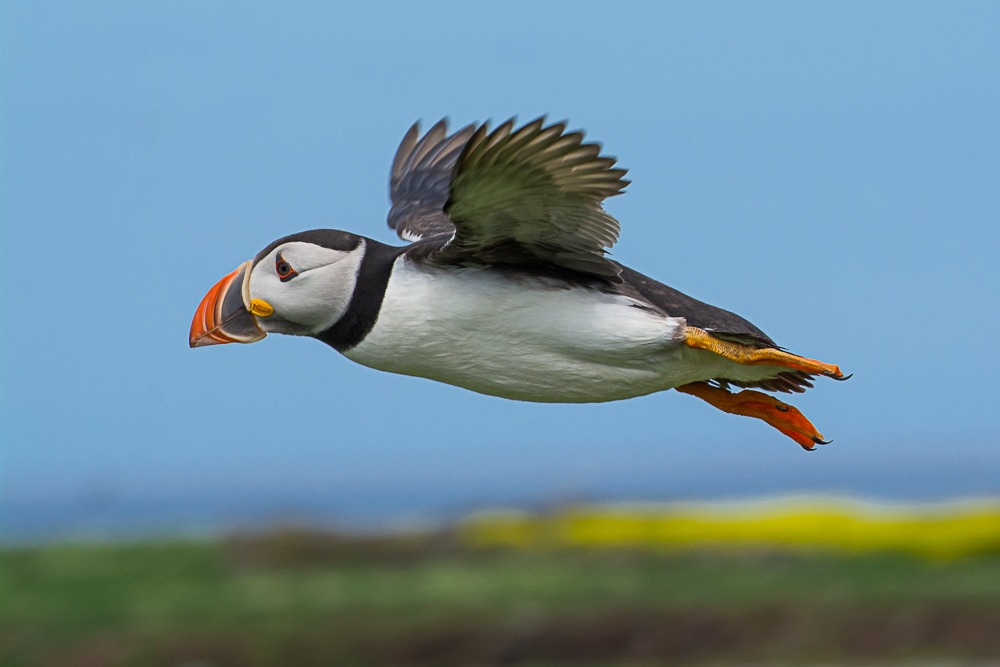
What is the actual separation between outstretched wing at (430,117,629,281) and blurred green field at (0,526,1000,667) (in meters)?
14.4

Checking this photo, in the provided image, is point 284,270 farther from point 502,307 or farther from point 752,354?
point 752,354

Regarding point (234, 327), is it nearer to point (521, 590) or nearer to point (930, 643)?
point (521, 590)

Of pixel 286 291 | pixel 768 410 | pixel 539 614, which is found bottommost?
pixel 539 614

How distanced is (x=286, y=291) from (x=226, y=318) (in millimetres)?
229

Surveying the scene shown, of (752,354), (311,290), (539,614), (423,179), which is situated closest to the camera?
(311,290)

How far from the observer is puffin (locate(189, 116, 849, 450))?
3.46 m

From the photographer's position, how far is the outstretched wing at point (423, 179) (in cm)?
484

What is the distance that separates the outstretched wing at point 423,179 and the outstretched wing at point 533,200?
1228mm

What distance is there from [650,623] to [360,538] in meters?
6.31

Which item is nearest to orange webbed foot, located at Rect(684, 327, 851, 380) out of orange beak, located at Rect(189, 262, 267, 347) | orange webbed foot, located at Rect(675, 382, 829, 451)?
orange webbed foot, located at Rect(675, 382, 829, 451)

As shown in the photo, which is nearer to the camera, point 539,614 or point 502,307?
point 502,307

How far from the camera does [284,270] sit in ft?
11.5

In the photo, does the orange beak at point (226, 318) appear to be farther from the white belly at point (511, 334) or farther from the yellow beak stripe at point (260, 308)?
the white belly at point (511, 334)

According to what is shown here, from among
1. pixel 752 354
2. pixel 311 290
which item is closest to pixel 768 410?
pixel 752 354
